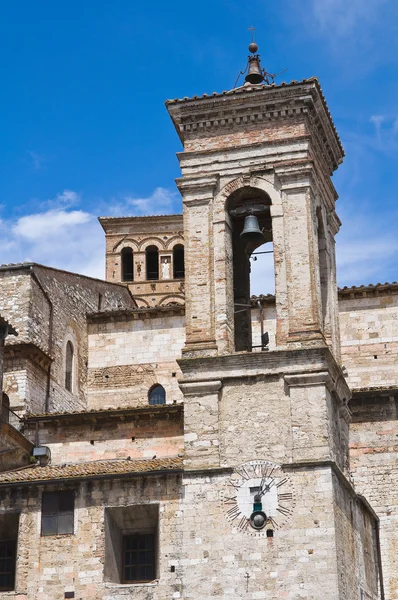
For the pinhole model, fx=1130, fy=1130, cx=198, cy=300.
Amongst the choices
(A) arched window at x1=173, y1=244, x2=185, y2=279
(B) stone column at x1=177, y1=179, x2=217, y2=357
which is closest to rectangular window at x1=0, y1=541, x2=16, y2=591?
(B) stone column at x1=177, y1=179, x2=217, y2=357

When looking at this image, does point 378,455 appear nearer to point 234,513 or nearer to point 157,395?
point 157,395

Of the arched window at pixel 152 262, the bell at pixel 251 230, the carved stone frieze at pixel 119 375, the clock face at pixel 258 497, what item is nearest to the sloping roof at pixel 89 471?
the clock face at pixel 258 497

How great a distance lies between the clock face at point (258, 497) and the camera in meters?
19.8

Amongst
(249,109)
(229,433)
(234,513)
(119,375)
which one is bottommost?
(234,513)

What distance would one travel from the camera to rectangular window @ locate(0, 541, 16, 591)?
20656 mm

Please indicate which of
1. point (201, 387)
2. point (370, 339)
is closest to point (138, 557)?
point (201, 387)

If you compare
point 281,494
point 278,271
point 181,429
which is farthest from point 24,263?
point 281,494

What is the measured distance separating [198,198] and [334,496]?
661 cm

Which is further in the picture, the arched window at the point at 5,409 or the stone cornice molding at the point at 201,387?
the arched window at the point at 5,409

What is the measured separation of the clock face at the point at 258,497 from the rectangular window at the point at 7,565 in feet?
13.7

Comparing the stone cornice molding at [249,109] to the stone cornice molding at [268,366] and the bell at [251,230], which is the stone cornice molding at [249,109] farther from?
the stone cornice molding at [268,366]

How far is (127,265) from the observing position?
45.6 m

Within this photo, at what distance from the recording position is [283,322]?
21.3 m

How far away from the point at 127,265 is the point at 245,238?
918 inches
